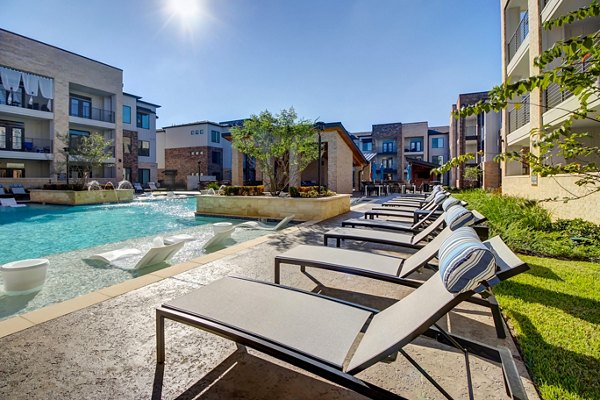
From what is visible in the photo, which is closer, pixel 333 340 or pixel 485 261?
pixel 485 261

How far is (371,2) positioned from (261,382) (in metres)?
10.5

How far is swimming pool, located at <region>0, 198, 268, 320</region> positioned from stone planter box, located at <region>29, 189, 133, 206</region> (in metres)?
4.42

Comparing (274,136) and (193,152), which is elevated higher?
(193,152)

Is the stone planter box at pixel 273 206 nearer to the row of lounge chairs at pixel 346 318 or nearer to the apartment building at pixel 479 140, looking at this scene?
the row of lounge chairs at pixel 346 318

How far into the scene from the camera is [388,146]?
135 ft

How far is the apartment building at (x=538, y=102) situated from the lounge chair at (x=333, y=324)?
4904 mm

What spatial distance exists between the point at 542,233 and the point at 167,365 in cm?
750

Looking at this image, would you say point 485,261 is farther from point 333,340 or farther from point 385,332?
point 333,340

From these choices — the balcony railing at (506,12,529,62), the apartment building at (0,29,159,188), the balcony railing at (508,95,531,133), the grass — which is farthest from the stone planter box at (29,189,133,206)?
the balcony railing at (506,12,529,62)

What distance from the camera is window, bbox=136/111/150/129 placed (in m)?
32.4

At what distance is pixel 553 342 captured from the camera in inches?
94.8

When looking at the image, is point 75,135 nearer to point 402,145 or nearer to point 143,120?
point 143,120

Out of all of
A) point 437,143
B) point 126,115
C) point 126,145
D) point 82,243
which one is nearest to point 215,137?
point 126,115

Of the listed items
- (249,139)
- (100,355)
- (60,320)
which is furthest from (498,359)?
(249,139)
